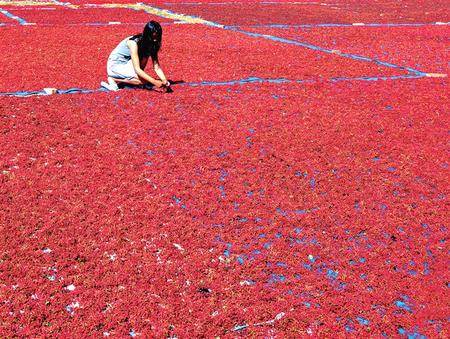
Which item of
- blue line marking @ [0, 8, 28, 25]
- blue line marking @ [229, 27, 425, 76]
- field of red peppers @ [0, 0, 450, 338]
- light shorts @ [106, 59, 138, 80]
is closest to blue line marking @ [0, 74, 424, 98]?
field of red peppers @ [0, 0, 450, 338]

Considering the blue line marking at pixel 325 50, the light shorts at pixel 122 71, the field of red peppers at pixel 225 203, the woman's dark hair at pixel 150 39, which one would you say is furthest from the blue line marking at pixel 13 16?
the woman's dark hair at pixel 150 39

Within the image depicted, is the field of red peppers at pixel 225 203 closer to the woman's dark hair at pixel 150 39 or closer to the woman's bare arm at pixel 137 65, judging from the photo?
the woman's bare arm at pixel 137 65

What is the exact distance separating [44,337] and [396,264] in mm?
2305

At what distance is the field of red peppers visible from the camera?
9.09 feet

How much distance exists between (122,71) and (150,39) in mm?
690

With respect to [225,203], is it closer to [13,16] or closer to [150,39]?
[150,39]

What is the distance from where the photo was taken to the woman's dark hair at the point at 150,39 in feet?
20.4

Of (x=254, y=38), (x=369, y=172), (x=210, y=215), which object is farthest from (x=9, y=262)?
(x=254, y=38)

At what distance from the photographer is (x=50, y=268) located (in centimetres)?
299

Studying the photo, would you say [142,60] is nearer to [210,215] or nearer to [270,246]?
[210,215]

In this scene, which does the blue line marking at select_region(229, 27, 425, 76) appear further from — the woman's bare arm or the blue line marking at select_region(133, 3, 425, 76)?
the woman's bare arm

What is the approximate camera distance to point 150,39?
6.33 m

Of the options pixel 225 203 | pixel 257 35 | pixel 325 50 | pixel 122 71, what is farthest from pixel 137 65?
pixel 257 35

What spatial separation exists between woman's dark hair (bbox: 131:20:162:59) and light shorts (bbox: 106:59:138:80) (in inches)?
9.7
